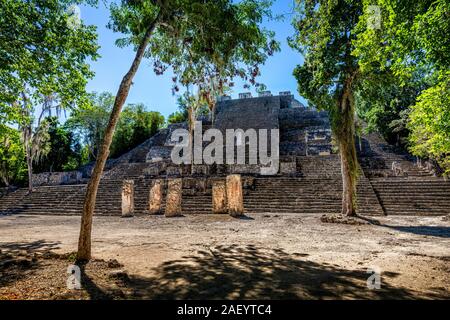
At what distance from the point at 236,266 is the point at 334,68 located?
8.26 m

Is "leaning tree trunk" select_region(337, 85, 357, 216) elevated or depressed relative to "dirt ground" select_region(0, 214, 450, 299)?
elevated

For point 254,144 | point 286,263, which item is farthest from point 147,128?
point 286,263

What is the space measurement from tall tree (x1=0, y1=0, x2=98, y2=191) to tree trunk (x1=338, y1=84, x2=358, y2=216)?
28.9 ft

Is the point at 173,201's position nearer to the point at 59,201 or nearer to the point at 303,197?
the point at 303,197

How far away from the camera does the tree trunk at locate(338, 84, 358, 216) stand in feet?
33.5

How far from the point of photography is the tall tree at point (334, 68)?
30.2ft

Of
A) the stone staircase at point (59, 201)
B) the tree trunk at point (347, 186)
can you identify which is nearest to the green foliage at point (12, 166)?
the stone staircase at point (59, 201)

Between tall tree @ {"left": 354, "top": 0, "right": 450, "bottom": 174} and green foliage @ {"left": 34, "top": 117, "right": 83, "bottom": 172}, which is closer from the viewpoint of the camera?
tall tree @ {"left": 354, "top": 0, "right": 450, "bottom": 174}

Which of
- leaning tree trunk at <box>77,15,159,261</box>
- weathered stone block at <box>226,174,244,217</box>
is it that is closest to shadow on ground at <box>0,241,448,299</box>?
leaning tree trunk at <box>77,15,159,261</box>

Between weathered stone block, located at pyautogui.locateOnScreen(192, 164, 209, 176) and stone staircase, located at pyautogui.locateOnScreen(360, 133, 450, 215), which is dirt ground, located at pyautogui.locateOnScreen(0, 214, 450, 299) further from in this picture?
weathered stone block, located at pyautogui.locateOnScreen(192, 164, 209, 176)

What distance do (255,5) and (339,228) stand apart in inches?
261

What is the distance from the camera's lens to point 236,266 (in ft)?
13.8

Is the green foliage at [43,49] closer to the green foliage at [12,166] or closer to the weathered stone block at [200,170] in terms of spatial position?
the weathered stone block at [200,170]
